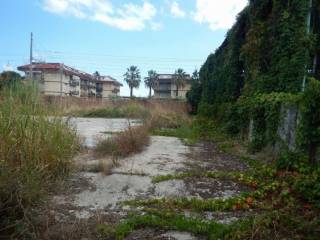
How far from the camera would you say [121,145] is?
6449 mm

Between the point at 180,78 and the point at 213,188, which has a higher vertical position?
the point at 180,78

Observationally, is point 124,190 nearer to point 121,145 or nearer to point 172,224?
point 172,224

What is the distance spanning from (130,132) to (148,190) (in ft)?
9.11

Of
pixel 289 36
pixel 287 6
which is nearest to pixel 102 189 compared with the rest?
pixel 289 36

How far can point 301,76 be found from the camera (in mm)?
6758

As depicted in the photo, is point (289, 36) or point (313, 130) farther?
point (289, 36)

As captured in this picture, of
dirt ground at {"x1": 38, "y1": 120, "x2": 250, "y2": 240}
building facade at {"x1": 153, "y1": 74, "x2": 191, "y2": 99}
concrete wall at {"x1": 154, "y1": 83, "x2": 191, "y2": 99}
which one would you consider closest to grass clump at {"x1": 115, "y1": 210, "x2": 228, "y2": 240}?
dirt ground at {"x1": 38, "y1": 120, "x2": 250, "y2": 240}

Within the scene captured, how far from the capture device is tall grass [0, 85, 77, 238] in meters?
2.73

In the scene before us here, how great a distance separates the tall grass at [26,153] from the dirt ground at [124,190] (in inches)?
9.3

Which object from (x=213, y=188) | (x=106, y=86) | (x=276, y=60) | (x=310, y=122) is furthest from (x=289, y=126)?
(x=106, y=86)

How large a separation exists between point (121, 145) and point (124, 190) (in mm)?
2244

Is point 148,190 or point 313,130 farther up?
point 313,130

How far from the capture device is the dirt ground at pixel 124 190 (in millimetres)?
2965

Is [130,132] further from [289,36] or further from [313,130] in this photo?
[289,36]
